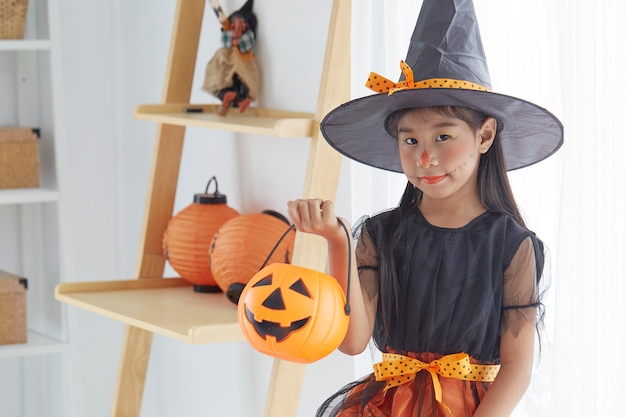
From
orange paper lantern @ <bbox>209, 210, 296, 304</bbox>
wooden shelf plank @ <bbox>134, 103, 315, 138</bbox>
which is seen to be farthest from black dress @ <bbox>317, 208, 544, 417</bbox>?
orange paper lantern @ <bbox>209, 210, 296, 304</bbox>

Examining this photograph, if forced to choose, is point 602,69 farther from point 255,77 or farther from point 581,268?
point 255,77

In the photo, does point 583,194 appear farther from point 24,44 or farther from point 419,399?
point 24,44

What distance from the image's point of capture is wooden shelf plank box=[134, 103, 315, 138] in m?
1.67

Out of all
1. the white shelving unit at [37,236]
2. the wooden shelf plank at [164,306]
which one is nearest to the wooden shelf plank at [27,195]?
the white shelving unit at [37,236]

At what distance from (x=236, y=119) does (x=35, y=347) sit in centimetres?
94

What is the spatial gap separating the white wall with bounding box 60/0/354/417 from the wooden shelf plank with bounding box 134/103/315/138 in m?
0.11

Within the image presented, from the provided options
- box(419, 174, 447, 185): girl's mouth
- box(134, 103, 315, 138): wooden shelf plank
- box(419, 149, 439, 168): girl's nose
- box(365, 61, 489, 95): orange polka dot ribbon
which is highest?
box(365, 61, 489, 95): orange polka dot ribbon

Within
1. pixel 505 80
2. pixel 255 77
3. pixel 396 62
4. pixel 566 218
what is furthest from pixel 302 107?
pixel 566 218

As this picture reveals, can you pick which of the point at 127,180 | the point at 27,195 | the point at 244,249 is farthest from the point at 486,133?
the point at 127,180

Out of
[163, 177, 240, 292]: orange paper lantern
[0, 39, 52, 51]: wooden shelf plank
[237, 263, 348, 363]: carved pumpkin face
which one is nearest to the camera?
[237, 263, 348, 363]: carved pumpkin face

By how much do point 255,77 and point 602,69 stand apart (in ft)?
3.16

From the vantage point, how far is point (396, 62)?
5.32ft

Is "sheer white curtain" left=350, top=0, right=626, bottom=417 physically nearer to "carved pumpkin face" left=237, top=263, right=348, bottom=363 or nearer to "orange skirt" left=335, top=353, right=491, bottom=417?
"orange skirt" left=335, top=353, right=491, bottom=417

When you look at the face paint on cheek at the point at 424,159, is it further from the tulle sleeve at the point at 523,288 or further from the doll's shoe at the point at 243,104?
the doll's shoe at the point at 243,104
